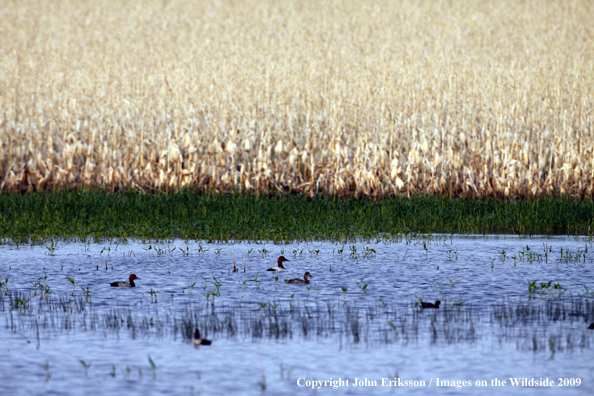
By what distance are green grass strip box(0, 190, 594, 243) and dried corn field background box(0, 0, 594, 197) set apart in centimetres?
149

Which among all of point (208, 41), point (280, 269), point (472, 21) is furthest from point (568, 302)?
point (472, 21)

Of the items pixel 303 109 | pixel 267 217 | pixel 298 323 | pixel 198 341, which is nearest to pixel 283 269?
pixel 298 323

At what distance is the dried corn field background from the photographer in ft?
65.6

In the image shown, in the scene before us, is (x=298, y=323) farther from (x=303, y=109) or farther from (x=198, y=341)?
(x=303, y=109)

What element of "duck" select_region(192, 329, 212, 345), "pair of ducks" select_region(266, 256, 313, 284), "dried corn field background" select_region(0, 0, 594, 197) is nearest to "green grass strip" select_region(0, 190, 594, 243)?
"dried corn field background" select_region(0, 0, 594, 197)

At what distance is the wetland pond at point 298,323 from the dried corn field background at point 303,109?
7506mm

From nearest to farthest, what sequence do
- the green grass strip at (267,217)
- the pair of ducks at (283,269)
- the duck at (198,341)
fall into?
1. the duck at (198,341)
2. the pair of ducks at (283,269)
3. the green grass strip at (267,217)

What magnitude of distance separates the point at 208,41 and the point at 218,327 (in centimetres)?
2540

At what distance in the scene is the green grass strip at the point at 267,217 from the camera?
14578 millimetres

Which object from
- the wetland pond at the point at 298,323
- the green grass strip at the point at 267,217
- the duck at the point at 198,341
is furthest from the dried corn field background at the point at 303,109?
the duck at the point at 198,341

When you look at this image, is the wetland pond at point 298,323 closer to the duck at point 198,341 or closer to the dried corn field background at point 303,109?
the duck at point 198,341

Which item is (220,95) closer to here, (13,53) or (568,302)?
(13,53)

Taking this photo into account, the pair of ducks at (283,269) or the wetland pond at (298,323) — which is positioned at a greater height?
the pair of ducks at (283,269)

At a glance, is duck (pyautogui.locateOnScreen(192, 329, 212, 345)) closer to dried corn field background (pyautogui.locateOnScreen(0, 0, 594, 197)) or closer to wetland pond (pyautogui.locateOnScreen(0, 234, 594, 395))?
wetland pond (pyautogui.locateOnScreen(0, 234, 594, 395))
